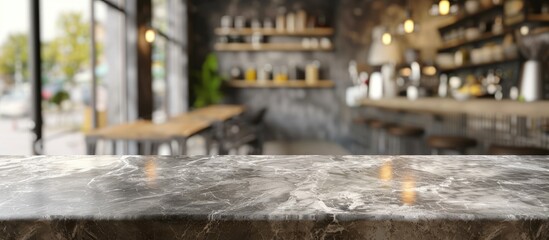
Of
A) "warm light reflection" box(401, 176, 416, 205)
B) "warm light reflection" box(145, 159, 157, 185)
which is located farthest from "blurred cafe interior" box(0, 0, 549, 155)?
"warm light reflection" box(145, 159, 157, 185)

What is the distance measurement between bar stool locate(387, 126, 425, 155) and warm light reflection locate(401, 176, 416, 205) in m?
4.03

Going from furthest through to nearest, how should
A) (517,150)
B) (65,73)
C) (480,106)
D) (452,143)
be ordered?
(65,73)
(452,143)
(480,106)
(517,150)

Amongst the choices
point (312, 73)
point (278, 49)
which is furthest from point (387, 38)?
point (278, 49)

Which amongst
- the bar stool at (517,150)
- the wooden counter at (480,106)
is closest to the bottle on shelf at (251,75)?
the wooden counter at (480,106)

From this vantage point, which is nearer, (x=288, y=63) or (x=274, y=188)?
(x=274, y=188)

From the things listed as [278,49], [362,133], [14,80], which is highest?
[278,49]

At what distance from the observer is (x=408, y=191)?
1.01m

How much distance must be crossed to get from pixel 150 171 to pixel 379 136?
5.60 meters

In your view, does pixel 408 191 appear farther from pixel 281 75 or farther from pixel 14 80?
pixel 281 75

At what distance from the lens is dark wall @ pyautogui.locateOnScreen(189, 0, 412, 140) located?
9430 mm

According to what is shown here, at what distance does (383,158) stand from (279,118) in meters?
8.45

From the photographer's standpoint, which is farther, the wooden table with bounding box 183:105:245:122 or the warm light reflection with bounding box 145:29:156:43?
the warm light reflection with bounding box 145:29:156:43

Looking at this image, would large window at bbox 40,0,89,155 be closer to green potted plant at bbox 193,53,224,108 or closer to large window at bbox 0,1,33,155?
large window at bbox 0,1,33,155

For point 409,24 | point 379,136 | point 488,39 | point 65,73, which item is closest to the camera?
point 65,73
